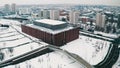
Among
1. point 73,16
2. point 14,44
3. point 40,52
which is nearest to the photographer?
point 40,52

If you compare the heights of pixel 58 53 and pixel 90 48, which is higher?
pixel 90 48

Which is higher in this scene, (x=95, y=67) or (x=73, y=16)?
(x=73, y=16)

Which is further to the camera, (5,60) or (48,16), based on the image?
(48,16)

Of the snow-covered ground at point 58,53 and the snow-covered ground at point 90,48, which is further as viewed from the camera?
the snow-covered ground at point 90,48

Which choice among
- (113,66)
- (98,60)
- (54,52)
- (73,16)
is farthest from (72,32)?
(73,16)

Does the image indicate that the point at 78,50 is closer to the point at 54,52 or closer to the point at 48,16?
the point at 54,52

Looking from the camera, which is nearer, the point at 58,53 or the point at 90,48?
the point at 58,53

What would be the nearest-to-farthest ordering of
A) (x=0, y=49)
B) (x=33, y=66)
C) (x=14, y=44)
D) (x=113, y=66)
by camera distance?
(x=33, y=66)
(x=113, y=66)
(x=0, y=49)
(x=14, y=44)

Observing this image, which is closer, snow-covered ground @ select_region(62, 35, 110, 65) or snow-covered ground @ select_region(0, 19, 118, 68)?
snow-covered ground @ select_region(0, 19, 118, 68)
